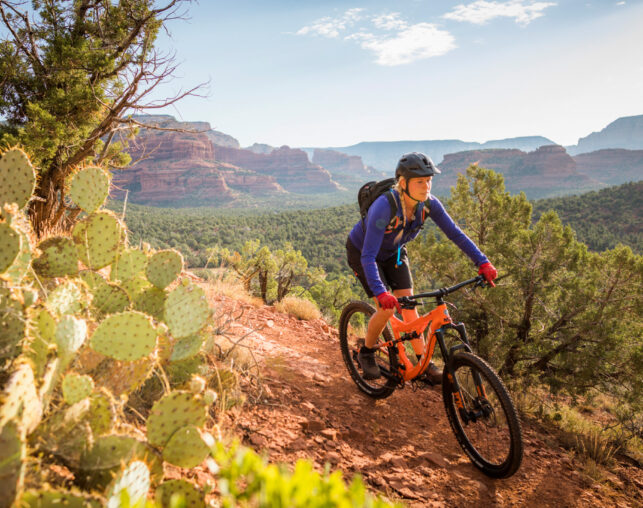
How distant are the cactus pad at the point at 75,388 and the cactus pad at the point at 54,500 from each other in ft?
1.45

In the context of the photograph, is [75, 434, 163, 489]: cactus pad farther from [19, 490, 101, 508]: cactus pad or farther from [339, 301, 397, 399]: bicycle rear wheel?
[339, 301, 397, 399]: bicycle rear wheel

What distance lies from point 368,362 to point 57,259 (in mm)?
2828

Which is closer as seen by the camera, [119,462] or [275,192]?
[119,462]

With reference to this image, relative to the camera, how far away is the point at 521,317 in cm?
630

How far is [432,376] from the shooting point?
3.25 metres

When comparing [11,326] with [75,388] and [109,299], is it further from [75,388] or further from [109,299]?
[109,299]

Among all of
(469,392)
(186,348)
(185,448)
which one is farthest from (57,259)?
(469,392)

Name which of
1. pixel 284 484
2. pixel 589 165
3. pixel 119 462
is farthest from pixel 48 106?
pixel 589 165

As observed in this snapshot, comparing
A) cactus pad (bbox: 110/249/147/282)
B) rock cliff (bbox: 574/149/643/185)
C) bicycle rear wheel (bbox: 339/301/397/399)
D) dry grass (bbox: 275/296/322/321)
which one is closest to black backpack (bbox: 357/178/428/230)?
bicycle rear wheel (bbox: 339/301/397/399)

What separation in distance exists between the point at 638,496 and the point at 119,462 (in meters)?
3.97

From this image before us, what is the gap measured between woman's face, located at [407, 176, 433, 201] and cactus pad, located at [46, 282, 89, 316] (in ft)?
8.21

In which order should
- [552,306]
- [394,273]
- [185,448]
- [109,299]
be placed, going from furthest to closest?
[552,306] → [394,273] → [109,299] → [185,448]

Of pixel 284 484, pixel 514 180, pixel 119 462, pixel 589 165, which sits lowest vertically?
pixel 119 462

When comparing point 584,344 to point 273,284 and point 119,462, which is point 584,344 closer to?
point 119,462
